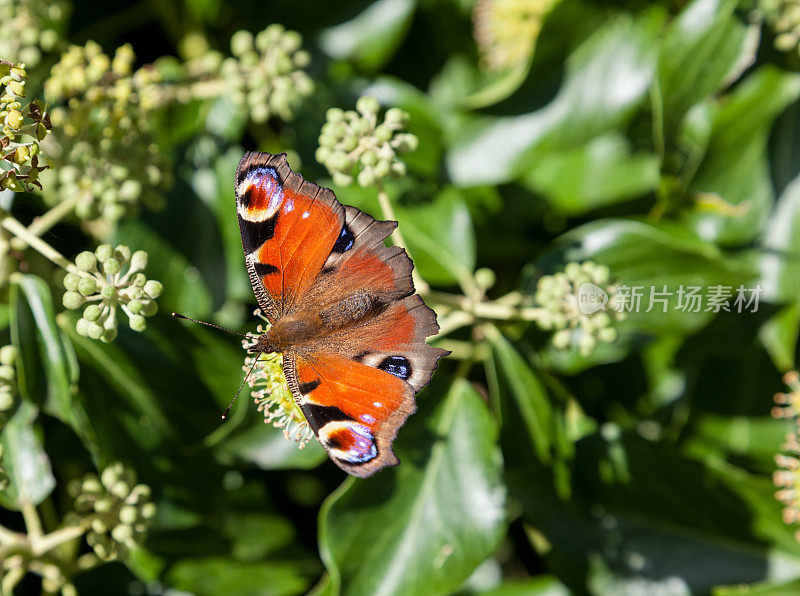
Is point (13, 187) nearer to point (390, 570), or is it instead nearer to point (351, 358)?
point (351, 358)

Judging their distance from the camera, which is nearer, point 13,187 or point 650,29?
point 13,187

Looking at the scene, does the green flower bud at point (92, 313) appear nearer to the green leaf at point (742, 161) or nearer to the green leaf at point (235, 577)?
the green leaf at point (235, 577)

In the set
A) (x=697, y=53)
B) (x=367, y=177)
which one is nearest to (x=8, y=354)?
(x=367, y=177)

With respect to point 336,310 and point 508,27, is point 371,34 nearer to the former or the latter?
point 508,27

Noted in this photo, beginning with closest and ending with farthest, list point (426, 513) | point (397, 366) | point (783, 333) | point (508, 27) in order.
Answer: point (397, 366) < point (426, 513) < point (783, 333) < point (508, 27)

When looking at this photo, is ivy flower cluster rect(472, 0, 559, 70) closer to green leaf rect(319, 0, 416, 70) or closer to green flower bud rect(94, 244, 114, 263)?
green leaf rect(319, 0, 416, 70)

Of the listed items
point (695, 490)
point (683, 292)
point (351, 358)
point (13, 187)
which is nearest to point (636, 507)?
point (695, 490)
